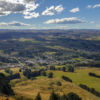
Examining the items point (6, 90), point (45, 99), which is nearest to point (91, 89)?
point (45, 99)

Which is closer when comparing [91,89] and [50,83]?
[91,89]

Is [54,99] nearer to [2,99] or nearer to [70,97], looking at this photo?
[70,97]

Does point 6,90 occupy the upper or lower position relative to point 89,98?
upper

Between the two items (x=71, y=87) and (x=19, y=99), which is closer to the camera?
(x=19, y=99)

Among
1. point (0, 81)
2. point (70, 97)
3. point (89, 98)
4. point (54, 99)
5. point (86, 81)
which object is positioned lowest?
point (86, 81)

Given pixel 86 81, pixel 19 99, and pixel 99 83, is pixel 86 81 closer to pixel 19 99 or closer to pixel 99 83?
pixel 99 83

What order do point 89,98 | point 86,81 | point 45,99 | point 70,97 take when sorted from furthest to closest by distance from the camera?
point 86,81 < point 89,98 < point 45,99 < point 70,97

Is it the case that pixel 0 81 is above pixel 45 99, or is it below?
above

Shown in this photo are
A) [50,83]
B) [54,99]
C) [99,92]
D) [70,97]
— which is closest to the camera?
[54,99]

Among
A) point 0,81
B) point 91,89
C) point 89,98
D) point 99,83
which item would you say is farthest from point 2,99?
point 99,83
